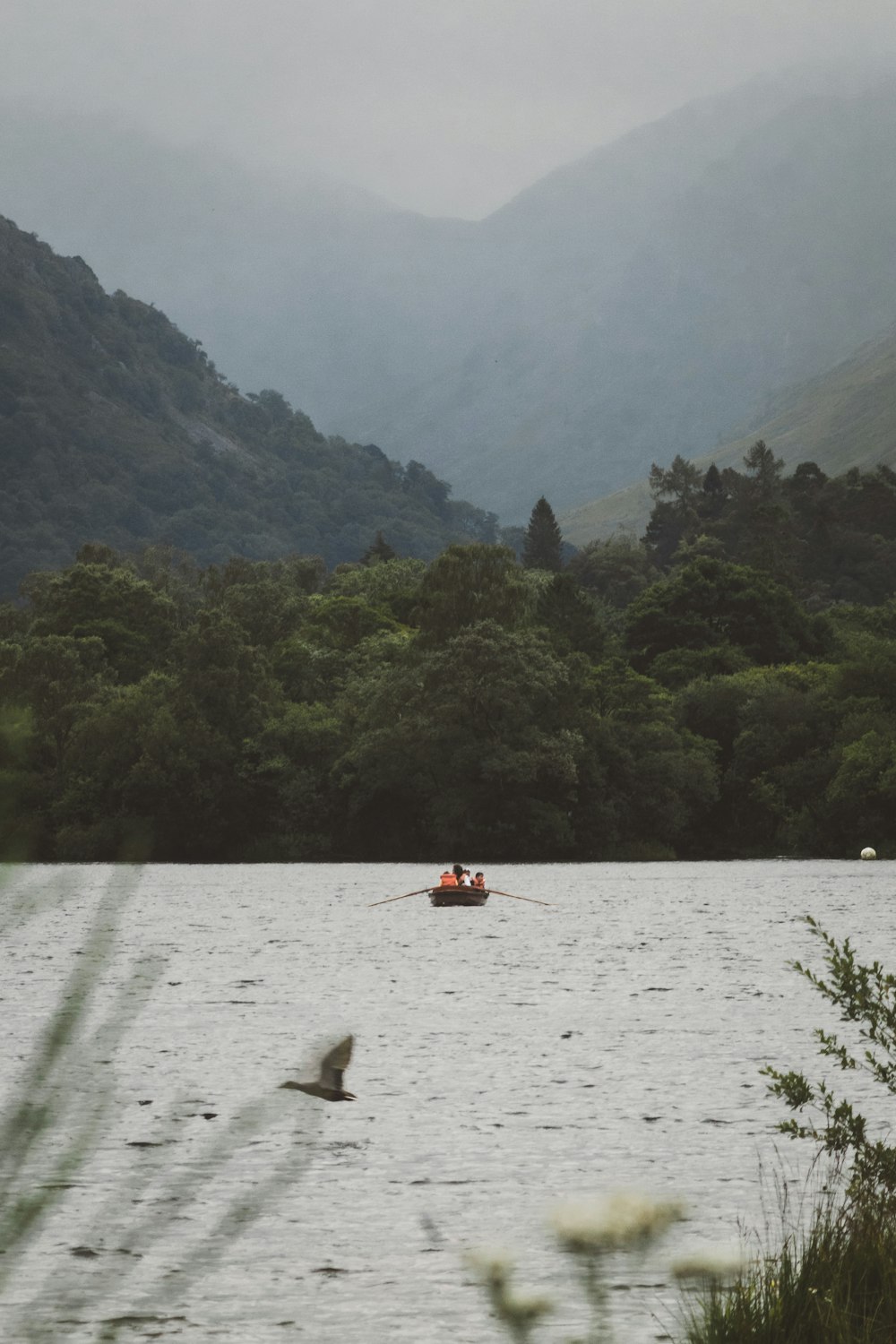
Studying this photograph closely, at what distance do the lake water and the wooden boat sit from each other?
425 centimetres

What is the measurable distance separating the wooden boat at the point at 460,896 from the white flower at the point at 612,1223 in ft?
176

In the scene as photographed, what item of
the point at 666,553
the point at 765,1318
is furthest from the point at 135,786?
the point at 666,553

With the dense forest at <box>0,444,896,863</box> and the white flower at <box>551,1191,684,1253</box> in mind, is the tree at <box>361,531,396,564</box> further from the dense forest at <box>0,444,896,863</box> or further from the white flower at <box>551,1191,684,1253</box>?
the white flower at <box>551,1191,684,1253</box>

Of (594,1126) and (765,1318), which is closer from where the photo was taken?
(765,1318)

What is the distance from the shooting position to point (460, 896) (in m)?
59.7

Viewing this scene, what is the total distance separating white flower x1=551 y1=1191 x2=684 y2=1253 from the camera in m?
5.27

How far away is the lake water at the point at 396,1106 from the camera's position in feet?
36.5

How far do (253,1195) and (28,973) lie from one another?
1568 inches

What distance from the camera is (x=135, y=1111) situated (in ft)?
A: 66.4

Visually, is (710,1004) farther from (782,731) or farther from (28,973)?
(782,731)

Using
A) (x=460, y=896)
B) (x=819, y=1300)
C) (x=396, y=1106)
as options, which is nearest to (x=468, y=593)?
(x=460, y=896)

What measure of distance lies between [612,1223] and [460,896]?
54366 mm

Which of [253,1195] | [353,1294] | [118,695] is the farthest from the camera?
[118,695]

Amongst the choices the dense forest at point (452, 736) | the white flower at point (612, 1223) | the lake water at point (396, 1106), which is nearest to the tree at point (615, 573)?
the dense forest at point (452, 736)
